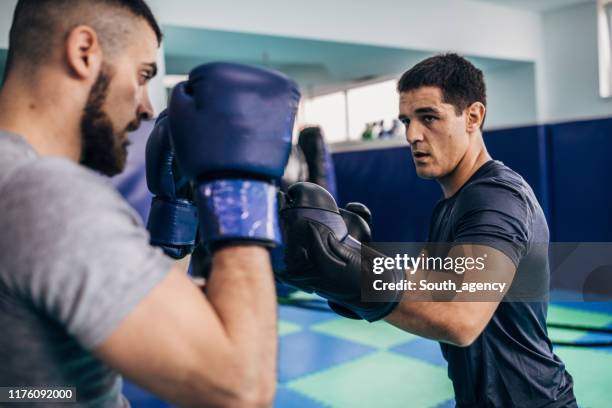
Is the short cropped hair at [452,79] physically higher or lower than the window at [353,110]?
lower

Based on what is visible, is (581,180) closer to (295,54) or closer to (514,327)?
(514,327)

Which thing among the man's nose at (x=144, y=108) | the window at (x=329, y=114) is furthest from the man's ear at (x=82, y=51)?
the window at (x=329, y=114)

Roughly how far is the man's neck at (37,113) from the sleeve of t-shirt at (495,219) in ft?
2.85

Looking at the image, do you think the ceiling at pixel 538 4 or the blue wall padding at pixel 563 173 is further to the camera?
the ceiling at pixel 538 4

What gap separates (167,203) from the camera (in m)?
1.29

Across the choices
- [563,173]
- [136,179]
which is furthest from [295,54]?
[136,179]

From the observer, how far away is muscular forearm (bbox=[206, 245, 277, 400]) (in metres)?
0.65

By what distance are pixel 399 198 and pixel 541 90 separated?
4.46m

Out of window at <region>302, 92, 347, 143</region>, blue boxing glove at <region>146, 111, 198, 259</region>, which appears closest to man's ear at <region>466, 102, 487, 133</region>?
blue boxing glove at <region>146, 111, 198, 259</region>

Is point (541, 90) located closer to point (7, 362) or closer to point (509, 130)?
point (509, 130)

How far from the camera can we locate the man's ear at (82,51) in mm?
758

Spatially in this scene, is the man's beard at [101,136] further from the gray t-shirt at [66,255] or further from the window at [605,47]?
the window at [605,47]

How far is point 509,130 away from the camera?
3.86 m

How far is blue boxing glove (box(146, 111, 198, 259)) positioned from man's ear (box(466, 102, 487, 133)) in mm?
845
